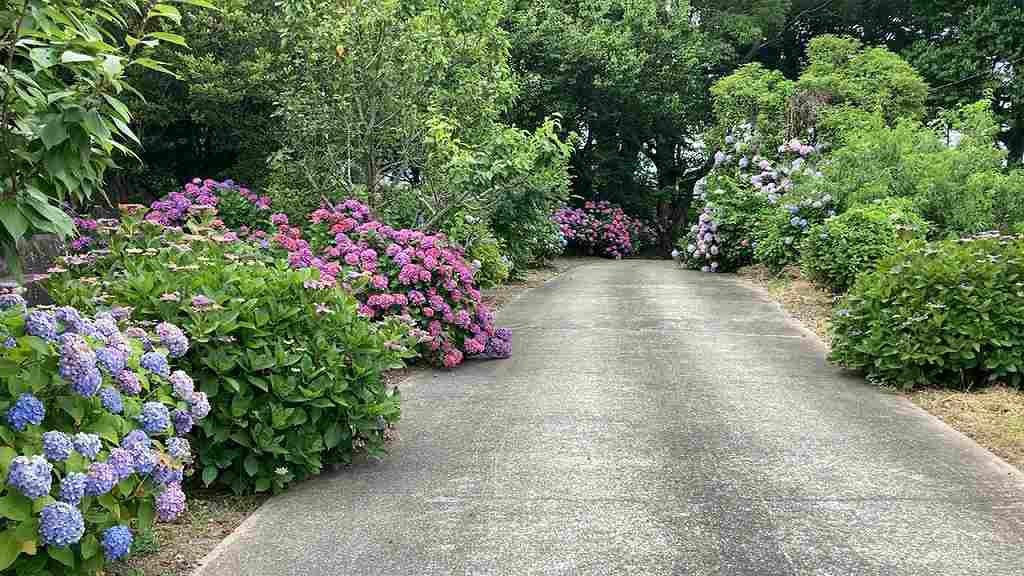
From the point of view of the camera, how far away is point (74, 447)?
284 cm

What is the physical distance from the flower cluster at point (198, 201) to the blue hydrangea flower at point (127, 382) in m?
4.45

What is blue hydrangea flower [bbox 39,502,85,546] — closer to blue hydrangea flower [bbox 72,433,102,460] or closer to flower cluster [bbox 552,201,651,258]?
blue hydrangea flower [bbox 72,433,102,460]

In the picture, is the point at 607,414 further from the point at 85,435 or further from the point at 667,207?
the point at 667,207

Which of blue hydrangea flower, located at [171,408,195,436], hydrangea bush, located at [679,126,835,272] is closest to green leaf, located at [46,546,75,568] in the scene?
blue hydrangea flower, located at [171,408,195,436]

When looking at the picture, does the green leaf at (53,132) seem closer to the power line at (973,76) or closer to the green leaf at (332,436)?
the green leaf at (332,436)

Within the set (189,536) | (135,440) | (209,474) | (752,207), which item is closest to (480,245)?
(752,207)

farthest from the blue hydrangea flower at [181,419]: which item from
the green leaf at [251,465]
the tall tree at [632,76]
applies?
the tall tree at [632,76]

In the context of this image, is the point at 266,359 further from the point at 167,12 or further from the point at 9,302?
the point at 167,12

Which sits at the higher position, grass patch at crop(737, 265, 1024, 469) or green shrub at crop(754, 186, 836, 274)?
green shrub at crop(754, 186, 836, 274)

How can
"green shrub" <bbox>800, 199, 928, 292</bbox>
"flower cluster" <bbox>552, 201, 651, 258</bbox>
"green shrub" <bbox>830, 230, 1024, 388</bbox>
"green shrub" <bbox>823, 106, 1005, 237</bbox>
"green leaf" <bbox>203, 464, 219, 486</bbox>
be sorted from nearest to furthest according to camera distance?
"green leaf" <bbox>203, 464, 219, 486</bbox>
"green shrub" <bbox>830, 230, 1024, 388</bbox>
"green shrub" <bbox>800, 199, 928, 292</bbox>
"green shrub" <bbox>823, 106, 1005, 237</bbox>
"flower cluster" <bbox>552, 201, 651, 258</bbox>

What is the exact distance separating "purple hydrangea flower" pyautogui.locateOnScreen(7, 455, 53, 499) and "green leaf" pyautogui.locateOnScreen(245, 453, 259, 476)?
5.75 ft

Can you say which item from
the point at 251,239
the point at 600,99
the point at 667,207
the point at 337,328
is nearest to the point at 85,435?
the point at 337,328

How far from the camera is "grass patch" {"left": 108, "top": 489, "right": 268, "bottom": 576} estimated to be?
3.65m

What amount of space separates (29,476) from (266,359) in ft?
6.03
